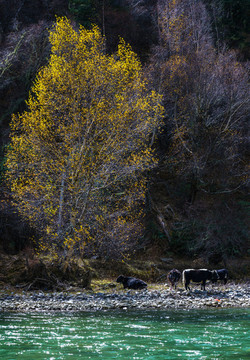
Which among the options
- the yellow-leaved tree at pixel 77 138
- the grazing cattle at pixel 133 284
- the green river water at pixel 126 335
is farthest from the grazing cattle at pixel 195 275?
the green river water at pixel 126 335

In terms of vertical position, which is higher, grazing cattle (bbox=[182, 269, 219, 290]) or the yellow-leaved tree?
the yellow-leaved tree

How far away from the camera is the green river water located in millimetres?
7102

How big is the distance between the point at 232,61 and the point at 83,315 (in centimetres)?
2602

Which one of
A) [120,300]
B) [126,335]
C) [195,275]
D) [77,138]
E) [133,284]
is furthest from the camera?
[77,138]

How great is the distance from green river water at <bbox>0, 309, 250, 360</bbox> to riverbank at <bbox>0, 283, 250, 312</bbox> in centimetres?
124

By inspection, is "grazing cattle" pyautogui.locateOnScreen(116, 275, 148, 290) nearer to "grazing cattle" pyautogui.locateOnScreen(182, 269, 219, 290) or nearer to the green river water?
"grazing cattle" pyautogui.locateOnScreen(182, 269, 219, 290)

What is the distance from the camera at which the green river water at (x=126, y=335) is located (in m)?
7.10

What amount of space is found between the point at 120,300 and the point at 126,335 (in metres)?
5.95

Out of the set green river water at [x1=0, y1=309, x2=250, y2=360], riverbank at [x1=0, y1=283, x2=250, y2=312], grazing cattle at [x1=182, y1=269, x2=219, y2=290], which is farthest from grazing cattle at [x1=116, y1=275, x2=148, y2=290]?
green river water at [x1=0, y1=309, x2=250, y2=360]

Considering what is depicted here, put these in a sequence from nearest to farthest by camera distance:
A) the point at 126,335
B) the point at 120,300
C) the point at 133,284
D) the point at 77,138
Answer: the point at 126,335 < the point at 120,300 < the point at 133,284 < the point at 77,138

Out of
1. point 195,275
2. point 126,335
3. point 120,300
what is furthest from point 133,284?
point 126,335

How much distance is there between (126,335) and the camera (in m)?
8.76

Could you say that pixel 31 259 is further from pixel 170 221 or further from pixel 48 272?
pixel 170 221

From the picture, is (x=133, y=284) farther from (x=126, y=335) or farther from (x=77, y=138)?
(x=126, y=335)
